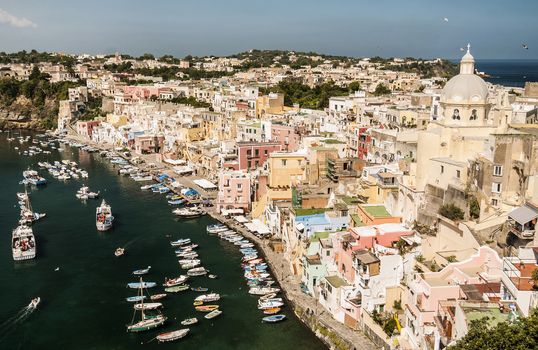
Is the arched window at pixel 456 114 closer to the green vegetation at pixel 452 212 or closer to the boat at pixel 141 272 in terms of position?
the green vegetation at pixel 452 212

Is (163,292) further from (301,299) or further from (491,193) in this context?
(491,193)

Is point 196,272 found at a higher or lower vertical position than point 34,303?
higher

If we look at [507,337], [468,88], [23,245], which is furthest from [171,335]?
[468,88]

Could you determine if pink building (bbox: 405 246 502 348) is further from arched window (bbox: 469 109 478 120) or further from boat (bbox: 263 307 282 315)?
arched window (bbox: 469 109 478 120)

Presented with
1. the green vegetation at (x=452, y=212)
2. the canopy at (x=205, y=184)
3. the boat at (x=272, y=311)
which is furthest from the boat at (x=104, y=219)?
the green vegetation at (x=452, y=212)

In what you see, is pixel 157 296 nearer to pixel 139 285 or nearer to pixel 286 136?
pixel 139 285

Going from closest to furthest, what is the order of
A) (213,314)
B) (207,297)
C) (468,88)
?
1. (213,314)
2. (468,88)
3. (207,297)

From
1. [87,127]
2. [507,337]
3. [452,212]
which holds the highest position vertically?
[507,337]

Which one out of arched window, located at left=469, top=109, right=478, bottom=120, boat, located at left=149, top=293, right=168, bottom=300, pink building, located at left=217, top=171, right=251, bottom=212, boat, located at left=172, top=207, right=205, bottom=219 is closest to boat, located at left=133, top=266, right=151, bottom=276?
boat, located at left=149, top=293, right=168, bottom=300
